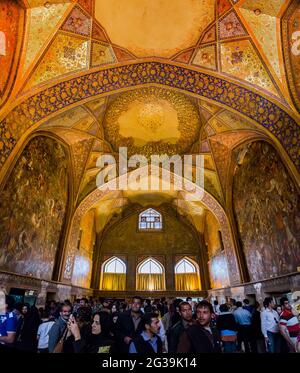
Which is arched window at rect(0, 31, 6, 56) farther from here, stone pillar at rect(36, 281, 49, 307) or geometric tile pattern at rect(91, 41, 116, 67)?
stone pillar at rect(36, 281, 49, 307)

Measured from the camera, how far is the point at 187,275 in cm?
1780

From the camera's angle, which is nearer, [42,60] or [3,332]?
[3,332]

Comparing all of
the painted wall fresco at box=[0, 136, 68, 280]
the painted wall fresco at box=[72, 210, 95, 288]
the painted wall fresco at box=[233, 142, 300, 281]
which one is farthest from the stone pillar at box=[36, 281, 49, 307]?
the painted wall fresco at box=[233, 142, 300, 281]

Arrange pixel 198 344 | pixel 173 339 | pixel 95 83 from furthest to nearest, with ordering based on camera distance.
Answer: pixel 95 83 → pixel 173 339 → pixel 198 344

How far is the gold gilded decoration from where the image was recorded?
421 inches

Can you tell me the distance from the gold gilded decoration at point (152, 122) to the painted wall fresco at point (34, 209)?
2.97 meters

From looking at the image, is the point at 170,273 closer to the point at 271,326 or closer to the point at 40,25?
the point at 271,326

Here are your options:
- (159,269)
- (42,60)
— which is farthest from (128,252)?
(42,60)

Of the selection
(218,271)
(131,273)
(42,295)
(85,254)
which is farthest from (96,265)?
(218,271)

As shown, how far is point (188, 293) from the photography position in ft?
56.2

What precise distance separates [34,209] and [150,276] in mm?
11043

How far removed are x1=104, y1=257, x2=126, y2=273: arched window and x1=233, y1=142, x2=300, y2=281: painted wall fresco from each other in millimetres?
9604

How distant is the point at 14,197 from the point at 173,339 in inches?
284

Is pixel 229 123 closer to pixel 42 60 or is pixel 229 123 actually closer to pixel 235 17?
pixel 235 17
